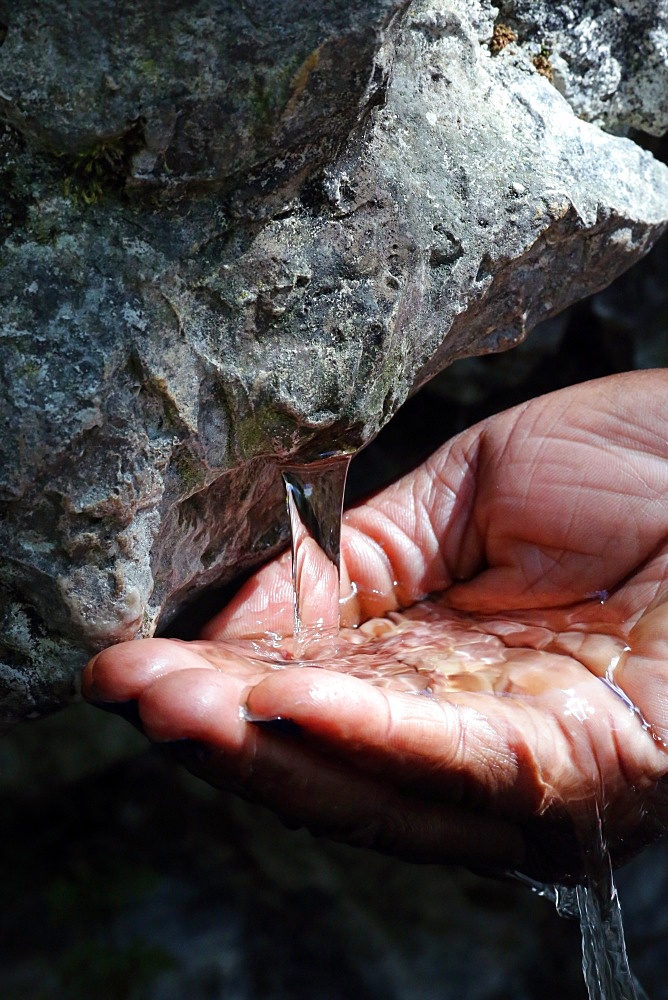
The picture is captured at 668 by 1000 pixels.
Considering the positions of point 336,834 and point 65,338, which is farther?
point 336,834

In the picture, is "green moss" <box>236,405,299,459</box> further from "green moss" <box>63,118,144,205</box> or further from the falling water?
"green moss" <box>63,118,144,205</box>

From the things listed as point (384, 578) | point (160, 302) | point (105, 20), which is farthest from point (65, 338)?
point (384, 578)

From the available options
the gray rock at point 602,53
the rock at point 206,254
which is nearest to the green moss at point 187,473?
the rock at point 206,254

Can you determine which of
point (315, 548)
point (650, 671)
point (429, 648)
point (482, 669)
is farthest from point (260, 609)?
point (650, 671)

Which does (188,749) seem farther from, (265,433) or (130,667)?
(265,433)

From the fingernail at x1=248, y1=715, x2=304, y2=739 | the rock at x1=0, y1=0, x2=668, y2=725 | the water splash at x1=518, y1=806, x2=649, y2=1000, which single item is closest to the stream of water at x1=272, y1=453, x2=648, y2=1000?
the water splash at x1=518, y1=806, x2=649, y2=1000

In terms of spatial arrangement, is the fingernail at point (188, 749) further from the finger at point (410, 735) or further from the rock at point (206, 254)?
the rock at point (206, 254)

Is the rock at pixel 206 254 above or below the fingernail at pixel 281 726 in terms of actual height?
above

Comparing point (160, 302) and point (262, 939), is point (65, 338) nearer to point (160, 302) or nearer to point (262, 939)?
point (160, 302)
